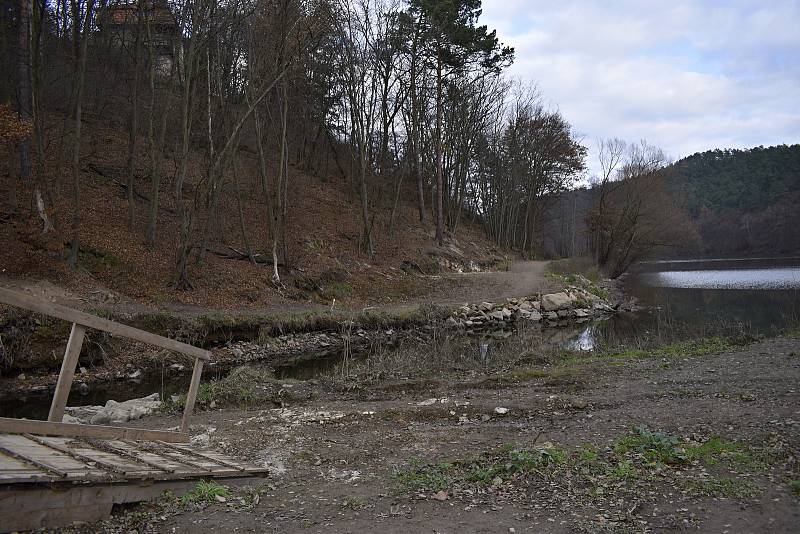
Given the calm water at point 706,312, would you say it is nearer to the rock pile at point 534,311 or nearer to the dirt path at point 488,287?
the rock pile at point 534,311

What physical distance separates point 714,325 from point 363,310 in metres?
11.7

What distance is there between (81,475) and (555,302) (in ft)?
82.9

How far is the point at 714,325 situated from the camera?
17625 mm

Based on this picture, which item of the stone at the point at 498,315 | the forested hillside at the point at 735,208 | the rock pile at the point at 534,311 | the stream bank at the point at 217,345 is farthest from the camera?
the forested hillside at the point at 735,208

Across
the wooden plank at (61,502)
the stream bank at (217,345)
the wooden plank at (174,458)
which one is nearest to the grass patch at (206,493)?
the wooden plank at (174,458)

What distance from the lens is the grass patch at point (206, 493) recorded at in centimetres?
499

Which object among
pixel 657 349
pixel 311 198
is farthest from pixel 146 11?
pixel 657 349

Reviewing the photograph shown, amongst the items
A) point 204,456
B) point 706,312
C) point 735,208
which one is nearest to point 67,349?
point 204,456

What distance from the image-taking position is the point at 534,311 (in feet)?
86.8

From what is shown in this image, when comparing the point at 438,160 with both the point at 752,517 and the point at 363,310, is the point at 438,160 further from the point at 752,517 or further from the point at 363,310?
the point at 752,517

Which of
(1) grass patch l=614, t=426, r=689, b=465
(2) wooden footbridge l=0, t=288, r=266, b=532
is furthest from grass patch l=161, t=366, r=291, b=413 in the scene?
(1) grass patch l=614, t=426, r=689, b=465

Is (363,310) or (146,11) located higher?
(146,11)

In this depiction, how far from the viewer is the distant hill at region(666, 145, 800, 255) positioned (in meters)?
82.5

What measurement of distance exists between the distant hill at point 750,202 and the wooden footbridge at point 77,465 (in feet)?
270
